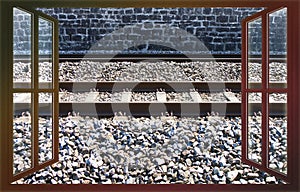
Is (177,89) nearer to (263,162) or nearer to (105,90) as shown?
(105,90)

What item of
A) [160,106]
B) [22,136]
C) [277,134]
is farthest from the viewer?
[160,106]

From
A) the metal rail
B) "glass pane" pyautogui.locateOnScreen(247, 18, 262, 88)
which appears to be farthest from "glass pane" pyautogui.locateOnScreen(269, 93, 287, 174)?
the metal rail

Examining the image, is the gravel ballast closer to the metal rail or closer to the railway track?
the railway track

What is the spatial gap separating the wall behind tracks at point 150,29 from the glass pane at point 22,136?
4162mm

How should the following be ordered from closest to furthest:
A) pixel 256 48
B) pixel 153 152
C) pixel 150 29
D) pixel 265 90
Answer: pixel 265 90 < pixel 153 152 < pixel 256 48 < pixel 150 29

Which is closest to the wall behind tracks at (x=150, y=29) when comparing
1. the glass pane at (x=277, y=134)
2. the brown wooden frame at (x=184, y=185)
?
the glass pane at (x=277, y=134)

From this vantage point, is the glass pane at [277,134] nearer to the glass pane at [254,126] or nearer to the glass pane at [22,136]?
the glass pane at [254,126]

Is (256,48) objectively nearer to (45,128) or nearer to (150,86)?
(150,86)

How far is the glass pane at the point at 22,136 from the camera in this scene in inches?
103

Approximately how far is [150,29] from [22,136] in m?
5.44

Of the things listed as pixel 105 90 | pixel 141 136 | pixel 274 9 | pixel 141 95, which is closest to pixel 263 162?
pixel 274 9

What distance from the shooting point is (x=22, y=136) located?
351cm

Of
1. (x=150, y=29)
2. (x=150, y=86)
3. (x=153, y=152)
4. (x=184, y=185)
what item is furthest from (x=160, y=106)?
(x=150, y=29)

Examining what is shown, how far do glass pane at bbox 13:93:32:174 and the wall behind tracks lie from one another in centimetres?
416
